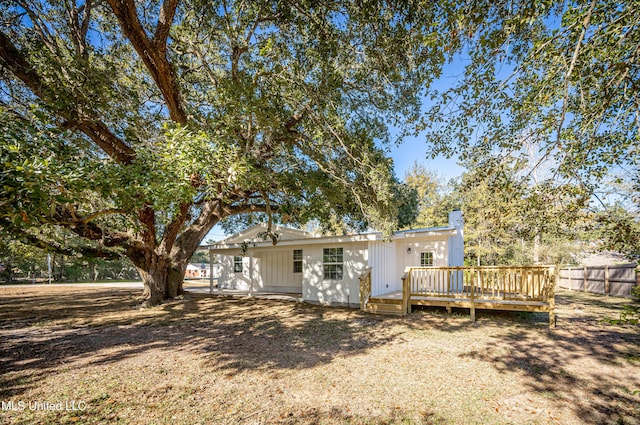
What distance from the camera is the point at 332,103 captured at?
637cm

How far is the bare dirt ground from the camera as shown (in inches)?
126

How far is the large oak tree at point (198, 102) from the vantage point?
446 centimetres

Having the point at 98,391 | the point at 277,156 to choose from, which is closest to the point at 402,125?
the point at 277,156

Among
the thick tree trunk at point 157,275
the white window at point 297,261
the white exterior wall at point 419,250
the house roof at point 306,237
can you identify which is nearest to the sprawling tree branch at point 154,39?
the thick tree trunk at point 157,275

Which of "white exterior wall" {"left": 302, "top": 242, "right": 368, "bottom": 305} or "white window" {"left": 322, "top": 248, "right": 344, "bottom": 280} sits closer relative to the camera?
"white exterior wall" {"left": 302, "top": 242, "right": 368, "bottom": 305}

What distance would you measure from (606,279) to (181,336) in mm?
17081

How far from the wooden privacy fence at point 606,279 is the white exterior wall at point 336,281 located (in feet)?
31.0

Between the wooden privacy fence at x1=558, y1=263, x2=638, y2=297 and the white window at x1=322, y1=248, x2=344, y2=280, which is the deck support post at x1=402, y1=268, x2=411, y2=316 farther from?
the wooden privacy fence at x1=558, y1=263, x2=638, y2=297

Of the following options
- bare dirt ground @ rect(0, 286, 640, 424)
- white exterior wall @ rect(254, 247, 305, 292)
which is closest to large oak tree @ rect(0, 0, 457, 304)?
bare dirt ground @ rect(0, 286, 640, 424)

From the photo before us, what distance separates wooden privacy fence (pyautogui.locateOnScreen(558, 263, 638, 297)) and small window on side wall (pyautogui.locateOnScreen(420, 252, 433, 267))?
658 centimetres

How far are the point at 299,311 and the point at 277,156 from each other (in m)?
5.17

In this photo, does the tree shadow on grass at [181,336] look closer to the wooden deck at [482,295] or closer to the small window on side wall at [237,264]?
the wooden deck at [482,295]

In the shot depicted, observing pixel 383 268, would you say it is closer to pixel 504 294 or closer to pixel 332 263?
pixel 332 263

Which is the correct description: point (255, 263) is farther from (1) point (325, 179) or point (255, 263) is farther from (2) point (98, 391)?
(2) point (98, 391)
